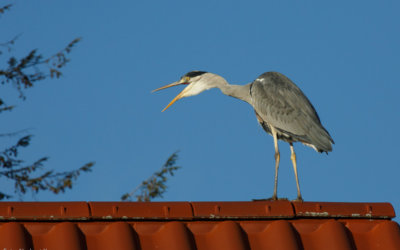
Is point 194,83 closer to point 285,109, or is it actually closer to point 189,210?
point 285,109

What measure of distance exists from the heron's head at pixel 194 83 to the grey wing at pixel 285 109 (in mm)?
1027

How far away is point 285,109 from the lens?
832 centimetres

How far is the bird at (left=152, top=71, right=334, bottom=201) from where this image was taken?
795 cm

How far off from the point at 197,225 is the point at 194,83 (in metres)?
5.57

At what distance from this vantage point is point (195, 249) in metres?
4.19

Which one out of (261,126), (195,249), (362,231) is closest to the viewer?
(195,249)

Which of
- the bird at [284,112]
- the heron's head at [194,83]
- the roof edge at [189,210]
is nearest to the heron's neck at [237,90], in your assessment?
the bird at [284,112]

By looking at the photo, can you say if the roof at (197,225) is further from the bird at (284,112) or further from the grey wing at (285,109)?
the grey wing at (285,109)

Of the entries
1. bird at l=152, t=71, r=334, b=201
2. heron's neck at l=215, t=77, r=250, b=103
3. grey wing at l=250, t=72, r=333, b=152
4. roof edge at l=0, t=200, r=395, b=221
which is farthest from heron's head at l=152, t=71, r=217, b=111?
roof edge at l=0, t=200, r=395, b=221

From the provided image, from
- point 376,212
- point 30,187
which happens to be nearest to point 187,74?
point 30,187

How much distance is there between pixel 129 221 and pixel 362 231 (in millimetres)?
1500

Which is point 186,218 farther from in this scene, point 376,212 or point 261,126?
point 261,126

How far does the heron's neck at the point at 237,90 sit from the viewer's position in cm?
903

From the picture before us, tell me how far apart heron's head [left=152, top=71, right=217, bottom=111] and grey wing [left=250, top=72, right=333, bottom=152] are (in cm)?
103
